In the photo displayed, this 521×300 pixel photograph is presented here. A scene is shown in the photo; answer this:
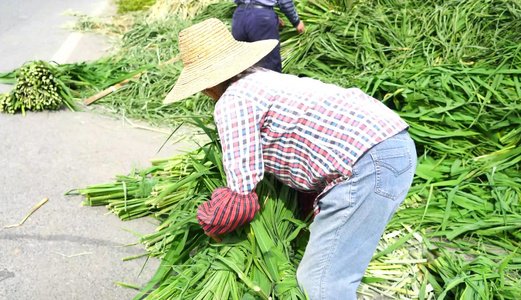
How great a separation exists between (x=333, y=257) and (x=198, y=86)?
0.84 m

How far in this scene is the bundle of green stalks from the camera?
2.07m

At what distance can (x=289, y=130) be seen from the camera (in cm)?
173

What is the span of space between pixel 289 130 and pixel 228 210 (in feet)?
1.28

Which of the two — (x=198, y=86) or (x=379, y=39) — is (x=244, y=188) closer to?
(x=198, y=86)

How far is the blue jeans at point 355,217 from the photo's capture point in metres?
1.64

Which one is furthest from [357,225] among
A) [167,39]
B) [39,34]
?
[39,34]

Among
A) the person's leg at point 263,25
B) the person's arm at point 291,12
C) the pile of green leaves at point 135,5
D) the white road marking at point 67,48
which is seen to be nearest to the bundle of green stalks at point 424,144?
the person's arm at point 291,12

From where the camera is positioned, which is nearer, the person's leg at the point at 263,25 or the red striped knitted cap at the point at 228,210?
the red striped knitted cap at the point at 228,210

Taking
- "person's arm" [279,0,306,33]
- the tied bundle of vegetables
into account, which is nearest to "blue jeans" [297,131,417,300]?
"person's arm" [279,0,306,33]

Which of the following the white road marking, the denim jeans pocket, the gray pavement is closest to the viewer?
the denim jeans pocket

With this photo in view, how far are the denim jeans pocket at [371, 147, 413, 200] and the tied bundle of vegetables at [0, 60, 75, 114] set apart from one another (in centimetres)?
332

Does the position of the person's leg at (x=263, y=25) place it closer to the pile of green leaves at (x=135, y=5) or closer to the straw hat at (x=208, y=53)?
the straw hat at (x=208, y=53)

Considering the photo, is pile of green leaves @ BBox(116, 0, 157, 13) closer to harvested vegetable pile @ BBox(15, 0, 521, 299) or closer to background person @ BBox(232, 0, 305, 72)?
harvested vegetable pile @ BBox(15, 0, 521, 299)

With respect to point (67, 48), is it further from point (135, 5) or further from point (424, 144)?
point (424, 144)
